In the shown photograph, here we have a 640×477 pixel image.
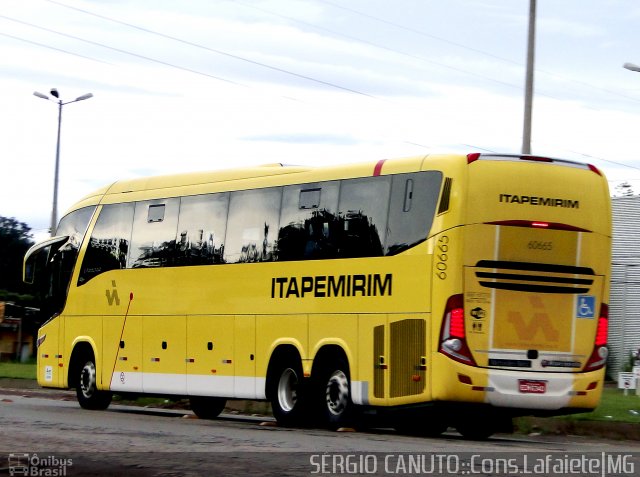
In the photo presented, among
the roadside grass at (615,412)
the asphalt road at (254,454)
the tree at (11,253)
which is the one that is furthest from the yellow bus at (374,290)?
the tree at (11,253)

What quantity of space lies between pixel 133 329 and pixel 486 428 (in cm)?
715

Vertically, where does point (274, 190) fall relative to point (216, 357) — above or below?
above

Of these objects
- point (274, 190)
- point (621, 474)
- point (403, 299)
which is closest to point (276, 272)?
point (274, 190)

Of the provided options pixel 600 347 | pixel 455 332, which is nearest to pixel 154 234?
pixel 455 332

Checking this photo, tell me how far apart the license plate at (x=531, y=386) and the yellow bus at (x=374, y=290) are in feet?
0.04

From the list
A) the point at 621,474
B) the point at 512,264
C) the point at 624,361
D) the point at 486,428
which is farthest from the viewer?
the point at 624,361

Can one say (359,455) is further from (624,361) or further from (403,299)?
(624,361)

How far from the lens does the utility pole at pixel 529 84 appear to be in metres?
28.3

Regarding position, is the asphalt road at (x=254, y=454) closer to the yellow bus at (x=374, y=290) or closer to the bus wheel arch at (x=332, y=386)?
the yellow bus at (x=374, y=290)

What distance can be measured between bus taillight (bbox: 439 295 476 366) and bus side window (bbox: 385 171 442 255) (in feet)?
3.32

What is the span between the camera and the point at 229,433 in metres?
16.0

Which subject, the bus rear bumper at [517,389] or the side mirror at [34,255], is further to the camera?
the side mirror at [34,255]

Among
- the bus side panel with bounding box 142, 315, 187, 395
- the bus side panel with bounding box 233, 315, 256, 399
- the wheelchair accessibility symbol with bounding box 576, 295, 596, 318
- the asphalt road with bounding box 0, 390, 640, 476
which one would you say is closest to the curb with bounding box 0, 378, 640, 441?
the wheelchair accessibility symbol with bounding box 576, 295, 596, 318

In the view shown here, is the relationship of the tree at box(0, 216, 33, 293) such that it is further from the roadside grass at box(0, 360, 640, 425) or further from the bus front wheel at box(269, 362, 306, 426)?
the bus front wheel at box(269, 362, 306, 426)
